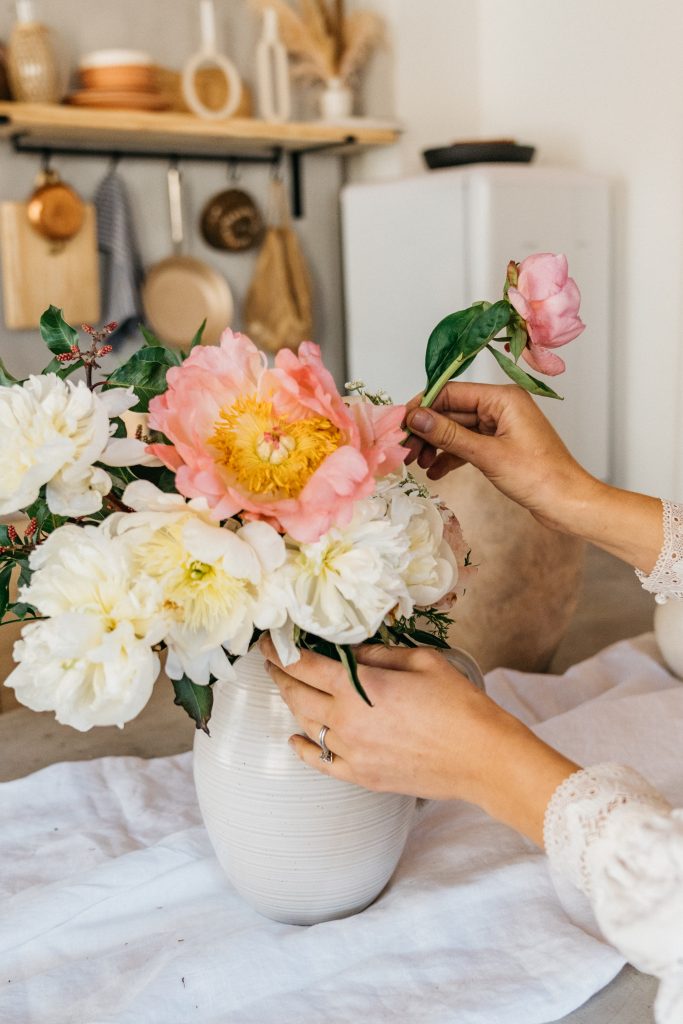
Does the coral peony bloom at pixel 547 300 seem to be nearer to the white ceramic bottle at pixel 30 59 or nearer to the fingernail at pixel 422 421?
the fingernail at pixel 422 421

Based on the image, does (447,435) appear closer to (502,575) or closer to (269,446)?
(269,446)

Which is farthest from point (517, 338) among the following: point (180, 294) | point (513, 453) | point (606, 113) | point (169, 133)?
point (606, 113)

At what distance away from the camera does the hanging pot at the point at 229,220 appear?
3.57 m

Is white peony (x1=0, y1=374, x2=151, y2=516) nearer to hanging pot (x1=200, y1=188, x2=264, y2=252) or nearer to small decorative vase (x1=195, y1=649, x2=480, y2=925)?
small decorative vase (x1=195, y1=649, x2=480, y2=925)

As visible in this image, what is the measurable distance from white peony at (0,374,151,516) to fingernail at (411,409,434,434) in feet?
0.79

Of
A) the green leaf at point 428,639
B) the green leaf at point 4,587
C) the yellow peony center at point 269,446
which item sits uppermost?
the yellow peony center at point 269,446

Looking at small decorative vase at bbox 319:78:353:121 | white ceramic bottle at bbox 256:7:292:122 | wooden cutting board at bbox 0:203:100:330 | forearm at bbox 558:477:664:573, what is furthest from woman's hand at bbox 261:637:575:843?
small decorative vase at bbox 319:78:353:121

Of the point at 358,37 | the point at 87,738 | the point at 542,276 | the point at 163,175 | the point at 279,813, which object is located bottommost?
the point at 87,738

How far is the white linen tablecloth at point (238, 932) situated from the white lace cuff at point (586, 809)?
0.33 feet

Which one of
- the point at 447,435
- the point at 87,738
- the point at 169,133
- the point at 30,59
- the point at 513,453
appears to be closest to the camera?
the point at 447,435

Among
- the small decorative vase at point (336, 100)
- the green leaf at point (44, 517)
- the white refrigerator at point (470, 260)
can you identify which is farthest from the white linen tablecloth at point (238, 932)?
the small decorative vase at point (336, 100)

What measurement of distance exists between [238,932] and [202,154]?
3239 mm

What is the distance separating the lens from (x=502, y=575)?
1271 millimetres

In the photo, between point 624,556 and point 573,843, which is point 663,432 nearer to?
point 624,556
